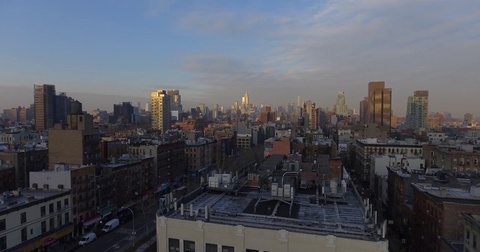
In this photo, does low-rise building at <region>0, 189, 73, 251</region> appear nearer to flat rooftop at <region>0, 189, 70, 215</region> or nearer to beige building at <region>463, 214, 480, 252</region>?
flat rooftop at <region>0, 189, 70, 215</region>

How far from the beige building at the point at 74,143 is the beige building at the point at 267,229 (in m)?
35.6

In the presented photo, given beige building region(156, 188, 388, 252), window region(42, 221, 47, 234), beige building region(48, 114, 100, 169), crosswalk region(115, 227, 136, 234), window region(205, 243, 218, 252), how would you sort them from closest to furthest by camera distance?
beige building region(156, 188, 388, 252), window region(205, 243, 218, 252), window region(42, 221, 47, 234), crosswalk region(115, 227, 136, 234), beige building region(48, 114, 100, 169)

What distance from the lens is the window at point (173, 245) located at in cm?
2472

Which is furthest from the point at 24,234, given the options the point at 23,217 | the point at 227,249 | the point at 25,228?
the point at 227,249

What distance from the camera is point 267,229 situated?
888 inches

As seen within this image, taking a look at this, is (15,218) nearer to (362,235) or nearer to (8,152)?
(8,152)

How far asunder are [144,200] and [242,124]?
111804 millimetres

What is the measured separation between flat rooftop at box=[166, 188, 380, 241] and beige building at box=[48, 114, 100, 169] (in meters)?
33.3

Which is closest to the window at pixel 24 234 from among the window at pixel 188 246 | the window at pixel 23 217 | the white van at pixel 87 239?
the window at pixel 23 217

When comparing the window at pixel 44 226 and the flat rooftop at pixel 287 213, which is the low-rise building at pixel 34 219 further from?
the flat rooftop at pixel 287 213

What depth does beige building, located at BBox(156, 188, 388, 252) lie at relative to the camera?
21.5m

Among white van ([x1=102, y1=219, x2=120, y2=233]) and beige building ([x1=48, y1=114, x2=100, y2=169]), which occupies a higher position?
beige building ([x1=48, y1=114, x2=100, y2=169])

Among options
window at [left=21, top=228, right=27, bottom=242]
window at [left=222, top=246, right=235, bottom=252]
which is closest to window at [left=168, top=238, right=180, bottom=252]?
window at [left=222, top=246, right=235, bottom=252]

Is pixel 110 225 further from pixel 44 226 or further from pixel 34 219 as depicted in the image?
pixel 34 219
